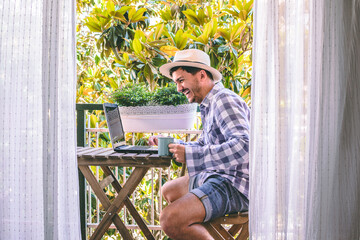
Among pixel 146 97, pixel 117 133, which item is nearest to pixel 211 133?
pixel 146 97

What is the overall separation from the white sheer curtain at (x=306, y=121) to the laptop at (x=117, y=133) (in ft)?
3.28

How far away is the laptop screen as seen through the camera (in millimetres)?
2578

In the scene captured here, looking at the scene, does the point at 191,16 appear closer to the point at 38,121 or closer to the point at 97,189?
the point at 97,189

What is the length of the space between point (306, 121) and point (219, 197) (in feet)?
2.51

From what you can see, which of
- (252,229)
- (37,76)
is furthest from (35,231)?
(252,229)

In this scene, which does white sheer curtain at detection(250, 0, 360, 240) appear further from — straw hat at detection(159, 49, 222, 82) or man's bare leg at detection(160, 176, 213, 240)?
straw hat at detection(159, 49, 222, 82)

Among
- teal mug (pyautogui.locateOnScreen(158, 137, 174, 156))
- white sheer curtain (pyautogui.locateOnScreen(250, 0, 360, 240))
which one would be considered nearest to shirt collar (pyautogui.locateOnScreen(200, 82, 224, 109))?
teal mug (pyautogui.locateOnScreen(158, 137, 174, 156))

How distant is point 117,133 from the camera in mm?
2713

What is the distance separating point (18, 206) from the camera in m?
1.74

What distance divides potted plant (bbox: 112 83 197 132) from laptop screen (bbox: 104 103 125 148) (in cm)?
6

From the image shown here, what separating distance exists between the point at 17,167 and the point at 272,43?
4.39ft

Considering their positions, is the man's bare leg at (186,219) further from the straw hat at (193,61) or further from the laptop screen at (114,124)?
the straw hat at (193,61)

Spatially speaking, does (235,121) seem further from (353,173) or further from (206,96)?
(353,173)

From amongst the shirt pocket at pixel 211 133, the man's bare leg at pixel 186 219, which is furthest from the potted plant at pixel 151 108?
the man's bare leg at pixel 186 219
